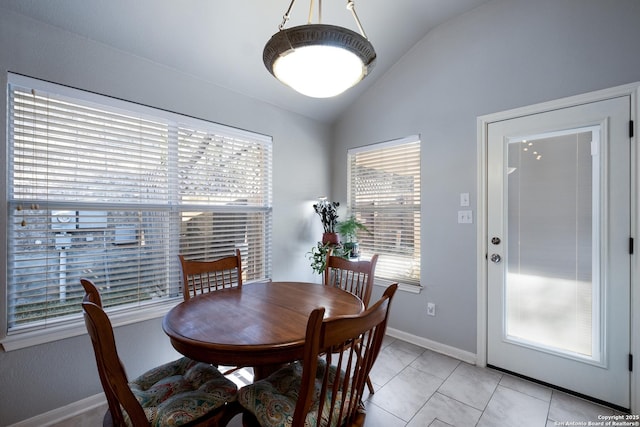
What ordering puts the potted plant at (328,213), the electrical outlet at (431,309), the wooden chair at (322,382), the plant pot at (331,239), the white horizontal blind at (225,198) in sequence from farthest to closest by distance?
the potted plant at (328,213) → the plant pot at (331,239) → the electrical outlet at (431,309) → the white horizontal blind at (225,198) → the wooden chair at (322,382)

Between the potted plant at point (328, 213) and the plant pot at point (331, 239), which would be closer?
the plant pot at point (331, 239)

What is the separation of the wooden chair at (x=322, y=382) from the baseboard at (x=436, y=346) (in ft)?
5.57

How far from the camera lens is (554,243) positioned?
7.11 ft

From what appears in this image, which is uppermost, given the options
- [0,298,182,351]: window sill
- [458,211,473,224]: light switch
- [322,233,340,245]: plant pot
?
[458,211,473,224]: light switch

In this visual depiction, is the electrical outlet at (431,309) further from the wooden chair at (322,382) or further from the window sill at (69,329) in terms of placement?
the window sill at (69,329)

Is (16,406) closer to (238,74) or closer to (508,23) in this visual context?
(238,74)

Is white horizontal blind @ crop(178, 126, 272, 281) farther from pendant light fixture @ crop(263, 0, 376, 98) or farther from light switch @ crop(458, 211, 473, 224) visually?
light switch @ crop(458, 211, 473, 224)

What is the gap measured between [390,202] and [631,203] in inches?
70.9

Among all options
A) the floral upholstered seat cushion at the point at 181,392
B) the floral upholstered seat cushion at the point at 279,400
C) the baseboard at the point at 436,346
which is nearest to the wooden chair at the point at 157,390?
the floral upholstered seat cushion at the point at 181,392

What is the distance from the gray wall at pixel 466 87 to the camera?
1.98 m

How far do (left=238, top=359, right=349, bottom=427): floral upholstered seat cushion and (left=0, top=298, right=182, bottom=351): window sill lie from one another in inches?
50.5

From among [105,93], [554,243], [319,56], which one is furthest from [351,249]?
[105,93]

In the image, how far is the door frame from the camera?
6.03 ft

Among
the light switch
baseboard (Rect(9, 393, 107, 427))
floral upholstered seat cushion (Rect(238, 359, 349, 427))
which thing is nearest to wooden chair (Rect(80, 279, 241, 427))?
floral upholstered seat cushion (Rect(238, 359, 349, 427))
